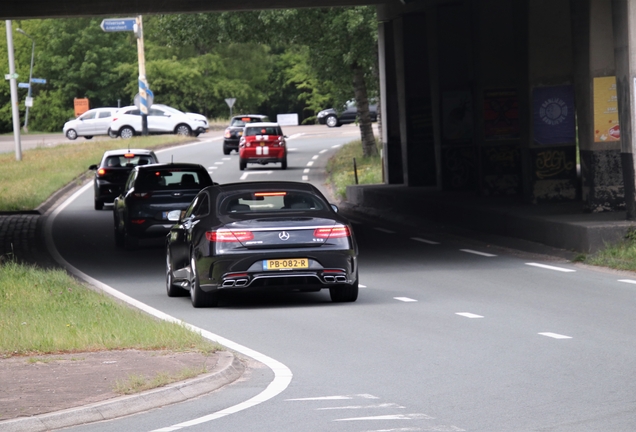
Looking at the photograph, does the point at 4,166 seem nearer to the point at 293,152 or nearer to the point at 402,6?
the point at 293,152

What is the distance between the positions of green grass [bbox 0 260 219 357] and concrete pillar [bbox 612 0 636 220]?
8820 mm

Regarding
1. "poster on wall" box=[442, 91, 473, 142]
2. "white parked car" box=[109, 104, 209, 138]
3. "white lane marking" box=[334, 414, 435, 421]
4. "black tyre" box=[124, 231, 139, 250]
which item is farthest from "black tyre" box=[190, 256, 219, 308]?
"white parked car" box=[109, 104, 209, 138]

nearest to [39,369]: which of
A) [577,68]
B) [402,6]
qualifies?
[577,68]

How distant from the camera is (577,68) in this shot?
2128 cm

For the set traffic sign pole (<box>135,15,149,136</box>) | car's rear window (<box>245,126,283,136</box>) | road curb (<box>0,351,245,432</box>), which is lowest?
road curb (<box>0,351,245,432</box>)

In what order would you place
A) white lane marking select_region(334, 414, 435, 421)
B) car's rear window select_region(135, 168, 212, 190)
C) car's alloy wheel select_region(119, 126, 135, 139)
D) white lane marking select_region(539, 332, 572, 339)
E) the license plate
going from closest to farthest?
white lane marking select_region(334, 414, 435, 421)
white lane marking select_region(539, 332, 572, 339)
the license plate
car's rear window select_region(135, 168, 212, 190)
car's alloy wheel select_region(119, 126, 135, 139)

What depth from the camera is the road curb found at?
762 centimetres

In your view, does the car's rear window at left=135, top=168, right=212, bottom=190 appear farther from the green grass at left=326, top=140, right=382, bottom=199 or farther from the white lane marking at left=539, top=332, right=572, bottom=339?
the green grass at left=326, top=140, right=382, bottom=199

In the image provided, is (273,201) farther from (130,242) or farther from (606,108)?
(606,108)

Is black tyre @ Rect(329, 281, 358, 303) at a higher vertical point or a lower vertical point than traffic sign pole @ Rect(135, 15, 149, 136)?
Answer: lower

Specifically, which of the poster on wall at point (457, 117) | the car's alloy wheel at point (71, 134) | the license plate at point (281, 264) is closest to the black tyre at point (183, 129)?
the car's alloy wheel at point (71, 134)

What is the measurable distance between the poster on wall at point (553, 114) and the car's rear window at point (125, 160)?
12305mm

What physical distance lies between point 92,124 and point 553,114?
4745 centimetres

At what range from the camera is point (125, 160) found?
3378cm
